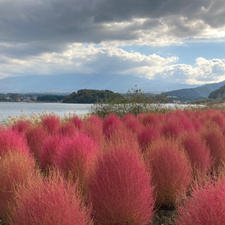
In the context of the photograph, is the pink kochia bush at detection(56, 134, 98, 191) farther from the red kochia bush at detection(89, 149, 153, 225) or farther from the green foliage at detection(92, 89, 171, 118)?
the green foliage at detection(92, 89, 171, 118)

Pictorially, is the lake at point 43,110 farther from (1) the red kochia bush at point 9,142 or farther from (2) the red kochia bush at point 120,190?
(2) the red kochia bush at point 120,190

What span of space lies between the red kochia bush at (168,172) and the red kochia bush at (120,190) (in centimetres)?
117

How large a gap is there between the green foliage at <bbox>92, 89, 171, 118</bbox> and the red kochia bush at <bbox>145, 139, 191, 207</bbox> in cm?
1096

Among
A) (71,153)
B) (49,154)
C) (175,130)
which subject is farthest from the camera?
(175,130)

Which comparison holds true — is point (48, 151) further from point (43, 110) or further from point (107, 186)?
point (43, 110)

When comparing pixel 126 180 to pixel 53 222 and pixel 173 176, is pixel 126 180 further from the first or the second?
pixel 173 176

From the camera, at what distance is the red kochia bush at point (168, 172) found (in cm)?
438

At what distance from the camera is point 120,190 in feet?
10.0

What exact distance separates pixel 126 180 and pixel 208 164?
10.7ft

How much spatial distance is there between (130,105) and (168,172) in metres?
11.9

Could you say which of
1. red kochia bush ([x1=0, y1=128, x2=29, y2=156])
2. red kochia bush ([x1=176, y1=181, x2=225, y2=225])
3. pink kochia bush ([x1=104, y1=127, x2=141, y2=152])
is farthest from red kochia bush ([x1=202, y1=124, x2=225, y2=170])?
red kochia bush ([x1=176, y1=181, x2=225, y2=225])

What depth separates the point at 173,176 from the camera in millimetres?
4359

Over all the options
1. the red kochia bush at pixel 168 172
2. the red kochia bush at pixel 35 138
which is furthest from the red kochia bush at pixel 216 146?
the red kochia bush at pixel 35 138

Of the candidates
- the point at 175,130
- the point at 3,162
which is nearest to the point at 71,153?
the point at 3,162
